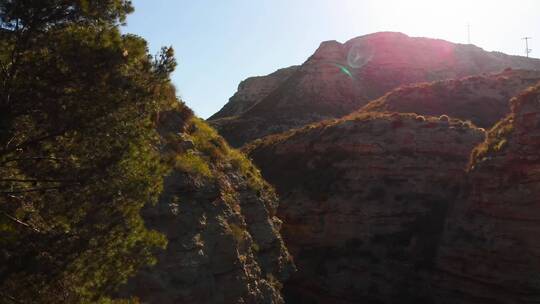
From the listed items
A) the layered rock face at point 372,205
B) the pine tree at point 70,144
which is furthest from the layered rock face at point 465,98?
the pine tree at point 70,144

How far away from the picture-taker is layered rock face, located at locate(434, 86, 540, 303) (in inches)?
904

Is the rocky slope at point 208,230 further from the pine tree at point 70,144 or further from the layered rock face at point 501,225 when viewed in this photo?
the layered rock face at point 501,225

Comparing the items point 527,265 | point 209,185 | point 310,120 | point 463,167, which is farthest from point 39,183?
point 310,120

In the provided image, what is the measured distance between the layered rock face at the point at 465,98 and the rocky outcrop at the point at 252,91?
50.0m

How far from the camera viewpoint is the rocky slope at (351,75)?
69250 millimetres

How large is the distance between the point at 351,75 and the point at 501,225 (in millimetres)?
59129

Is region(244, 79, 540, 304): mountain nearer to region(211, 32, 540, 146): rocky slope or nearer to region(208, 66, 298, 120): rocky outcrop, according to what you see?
region(211, 32, 540, 146): rocky slope

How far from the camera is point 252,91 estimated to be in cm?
10406

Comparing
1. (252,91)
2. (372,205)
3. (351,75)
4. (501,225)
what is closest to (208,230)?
(501,225)

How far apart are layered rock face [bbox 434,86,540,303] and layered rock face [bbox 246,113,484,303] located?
2.31 m

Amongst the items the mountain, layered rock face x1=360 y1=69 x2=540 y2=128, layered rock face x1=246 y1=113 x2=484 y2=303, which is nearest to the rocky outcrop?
layered rock face x1=360 y1=69 x2=540 y2=128

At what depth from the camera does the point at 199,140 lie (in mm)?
17656

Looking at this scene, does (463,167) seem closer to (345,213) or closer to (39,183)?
(345,213)

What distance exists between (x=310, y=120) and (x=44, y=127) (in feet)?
200
